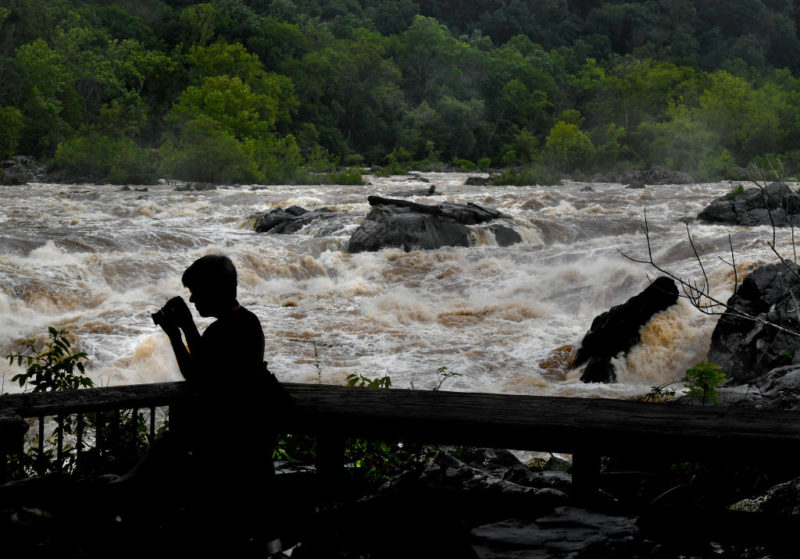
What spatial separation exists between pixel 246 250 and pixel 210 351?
14196 millimetres

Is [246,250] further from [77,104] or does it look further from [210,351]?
[77,104]

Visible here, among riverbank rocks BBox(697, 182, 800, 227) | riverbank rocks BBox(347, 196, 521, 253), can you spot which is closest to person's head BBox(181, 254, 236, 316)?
riverbank rocks BBox(347, 196, 521, 253)

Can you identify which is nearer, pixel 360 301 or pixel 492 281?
pixel 360 301

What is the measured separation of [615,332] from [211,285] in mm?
7931

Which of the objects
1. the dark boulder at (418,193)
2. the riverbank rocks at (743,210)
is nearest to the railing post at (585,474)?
the riverbank rocks at (743,210)

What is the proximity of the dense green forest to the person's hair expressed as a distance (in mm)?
32291

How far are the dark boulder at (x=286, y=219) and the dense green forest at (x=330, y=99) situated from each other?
1383 cm

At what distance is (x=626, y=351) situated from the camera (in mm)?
9359

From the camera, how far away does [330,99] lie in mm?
66188

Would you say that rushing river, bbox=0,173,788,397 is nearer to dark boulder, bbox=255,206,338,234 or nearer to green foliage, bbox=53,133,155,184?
dark boulder, bbox=255,206,338,234

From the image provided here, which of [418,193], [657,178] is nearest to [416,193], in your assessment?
[418,193]

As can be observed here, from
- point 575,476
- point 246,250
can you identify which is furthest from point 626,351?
point 246,250

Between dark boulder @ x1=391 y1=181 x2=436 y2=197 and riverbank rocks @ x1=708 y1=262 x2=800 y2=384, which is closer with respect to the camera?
riverbank rocks @ x1=708 y1=262 x2=800 y2=384

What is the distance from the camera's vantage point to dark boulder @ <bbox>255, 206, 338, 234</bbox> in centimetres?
1934
